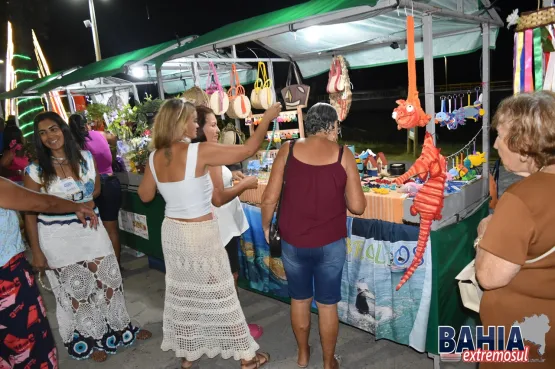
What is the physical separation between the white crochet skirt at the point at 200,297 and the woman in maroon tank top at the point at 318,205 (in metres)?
0.38

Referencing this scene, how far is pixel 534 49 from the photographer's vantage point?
2.29 metres

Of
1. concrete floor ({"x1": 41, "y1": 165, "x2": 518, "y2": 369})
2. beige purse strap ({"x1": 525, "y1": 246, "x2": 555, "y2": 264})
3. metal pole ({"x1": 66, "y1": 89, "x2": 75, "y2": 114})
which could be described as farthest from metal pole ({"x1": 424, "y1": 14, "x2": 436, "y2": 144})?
metal pole ({"x1": 66, "y1": 89, "x2": 75, "y2": 114})

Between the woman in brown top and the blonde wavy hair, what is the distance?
152 centimetres

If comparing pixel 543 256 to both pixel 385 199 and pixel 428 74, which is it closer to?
pixel 385 199

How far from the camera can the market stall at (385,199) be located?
2340 mm

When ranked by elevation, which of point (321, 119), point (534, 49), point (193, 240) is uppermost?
point (534, 49)

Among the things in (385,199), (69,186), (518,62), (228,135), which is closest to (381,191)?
(385,199)

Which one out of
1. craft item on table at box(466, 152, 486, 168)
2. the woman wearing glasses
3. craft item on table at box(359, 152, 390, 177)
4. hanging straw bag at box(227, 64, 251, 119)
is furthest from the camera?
hanging straw bag at box(227, 64, 251, 119)

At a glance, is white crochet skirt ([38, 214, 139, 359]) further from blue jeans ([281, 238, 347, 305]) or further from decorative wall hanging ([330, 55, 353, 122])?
decorative wall hanging ([330, 55, 353, 122])

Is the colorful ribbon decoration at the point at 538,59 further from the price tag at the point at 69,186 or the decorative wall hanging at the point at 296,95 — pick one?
the price tag at the point at 69,186

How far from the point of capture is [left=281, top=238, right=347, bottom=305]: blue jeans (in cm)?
215

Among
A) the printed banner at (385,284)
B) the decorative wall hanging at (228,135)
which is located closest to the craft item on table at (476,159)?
the printed banner at (385,284)

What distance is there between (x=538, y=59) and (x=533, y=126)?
1448mm

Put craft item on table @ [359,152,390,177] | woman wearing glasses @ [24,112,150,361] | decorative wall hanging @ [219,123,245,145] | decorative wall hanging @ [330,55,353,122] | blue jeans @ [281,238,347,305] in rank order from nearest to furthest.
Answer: blue jeans @ [281,238,347,305] < woman wearing glasses @ [24,112,150,361] < craft item on table @ [359,152,390,177] < decorative wall hanging @ [330,55,353,122] < decorative wall hanging @ [219,123,245,145]
